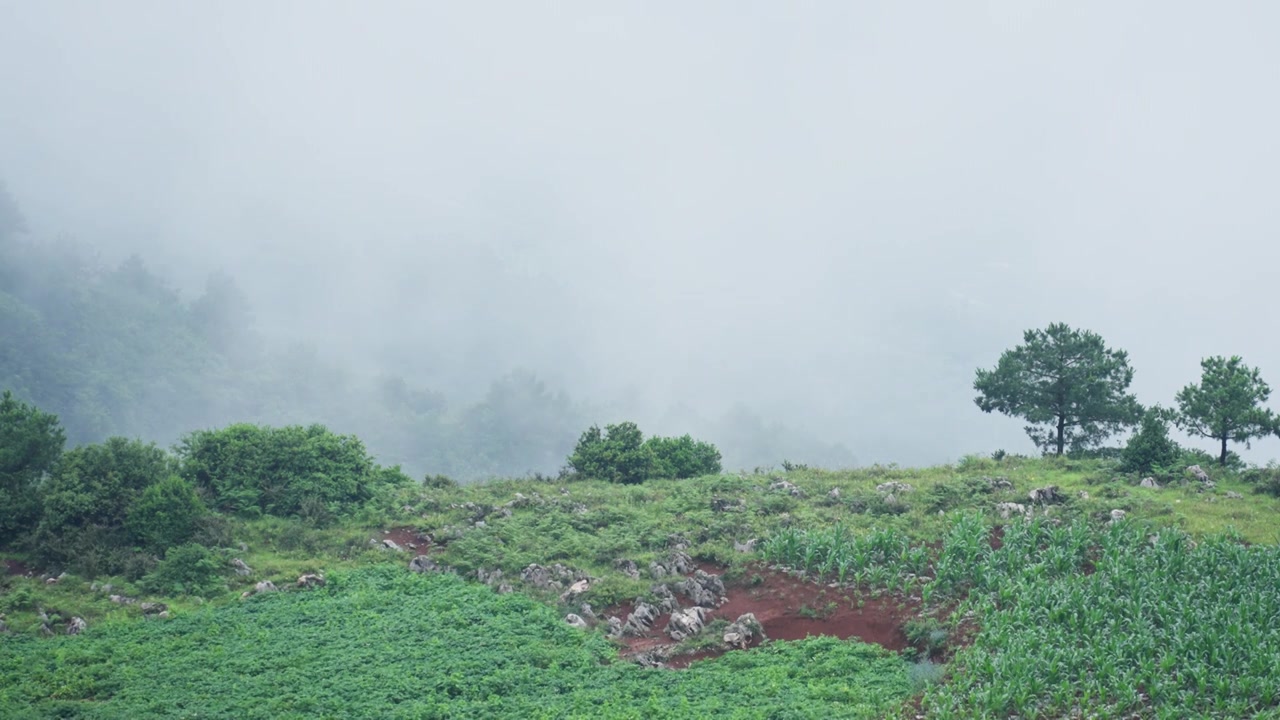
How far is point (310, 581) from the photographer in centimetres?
2805

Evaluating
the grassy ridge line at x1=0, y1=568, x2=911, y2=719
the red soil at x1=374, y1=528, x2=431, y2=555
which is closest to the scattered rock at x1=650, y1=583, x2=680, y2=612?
the grassy ridge line at x1=0, y1=568, x2=911, y2=719

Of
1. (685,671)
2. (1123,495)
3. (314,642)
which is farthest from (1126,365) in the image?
(314,642)

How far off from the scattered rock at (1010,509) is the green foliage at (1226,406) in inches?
616

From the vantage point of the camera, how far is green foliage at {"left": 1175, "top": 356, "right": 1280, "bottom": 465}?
40281 millimetres

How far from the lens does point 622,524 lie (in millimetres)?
34844

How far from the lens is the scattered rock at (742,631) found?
2417 cm

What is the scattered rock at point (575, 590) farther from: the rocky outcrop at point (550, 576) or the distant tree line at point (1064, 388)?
the distant tree line at point (1064, 388)

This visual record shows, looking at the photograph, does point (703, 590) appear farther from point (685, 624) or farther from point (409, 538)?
point (409, 538)

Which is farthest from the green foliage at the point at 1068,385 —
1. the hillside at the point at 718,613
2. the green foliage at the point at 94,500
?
the green foliage at the point at 94,500

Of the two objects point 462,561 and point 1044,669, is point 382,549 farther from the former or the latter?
point 1044,669

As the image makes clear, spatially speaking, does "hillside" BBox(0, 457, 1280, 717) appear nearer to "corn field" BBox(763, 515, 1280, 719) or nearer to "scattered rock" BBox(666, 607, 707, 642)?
"corn field" BBox(763, 515, 1280, 719)

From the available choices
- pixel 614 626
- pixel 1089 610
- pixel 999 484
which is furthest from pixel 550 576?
pixel 999 484

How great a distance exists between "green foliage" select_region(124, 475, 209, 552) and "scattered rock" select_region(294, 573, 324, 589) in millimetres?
5416

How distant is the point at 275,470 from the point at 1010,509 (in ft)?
94.2
